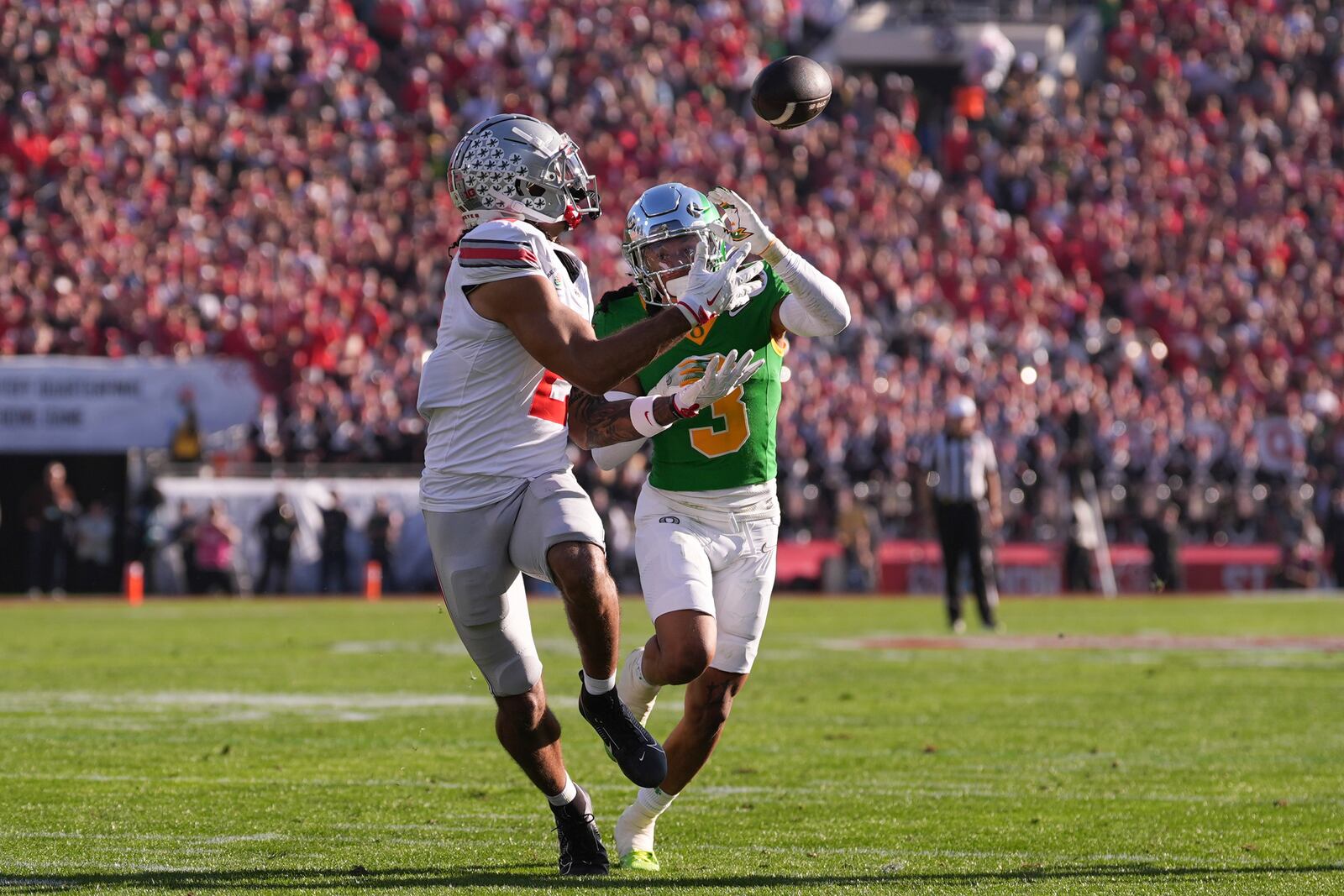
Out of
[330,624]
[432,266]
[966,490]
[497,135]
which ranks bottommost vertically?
[330,624]

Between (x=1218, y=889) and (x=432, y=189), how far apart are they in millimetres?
19431

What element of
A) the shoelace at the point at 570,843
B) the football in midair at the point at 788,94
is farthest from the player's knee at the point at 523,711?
the football in midair at the point at 788,94

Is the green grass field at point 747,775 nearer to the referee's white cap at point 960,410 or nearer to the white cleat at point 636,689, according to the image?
the white cleat at point 636,689

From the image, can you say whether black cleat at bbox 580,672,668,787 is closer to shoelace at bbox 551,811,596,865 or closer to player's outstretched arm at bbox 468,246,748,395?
shoelace at bbox 551,811,596,865

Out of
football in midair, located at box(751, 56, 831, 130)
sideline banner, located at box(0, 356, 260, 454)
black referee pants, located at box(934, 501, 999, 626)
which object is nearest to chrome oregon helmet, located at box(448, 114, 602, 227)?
football in midair, located at box(751, 56, 831, 130)

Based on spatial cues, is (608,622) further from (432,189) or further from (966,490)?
(432,189)

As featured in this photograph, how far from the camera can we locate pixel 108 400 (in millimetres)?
18453

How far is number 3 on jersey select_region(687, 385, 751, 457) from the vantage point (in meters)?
5.43

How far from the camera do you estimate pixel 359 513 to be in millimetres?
19703

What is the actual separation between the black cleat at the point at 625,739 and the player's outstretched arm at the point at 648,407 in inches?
25.7

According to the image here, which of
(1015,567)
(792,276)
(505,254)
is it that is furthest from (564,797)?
(1015,567)

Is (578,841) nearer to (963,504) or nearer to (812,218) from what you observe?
(963,504)

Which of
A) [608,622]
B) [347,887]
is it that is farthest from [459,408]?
[347,887]

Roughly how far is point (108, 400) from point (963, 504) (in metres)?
8.43
